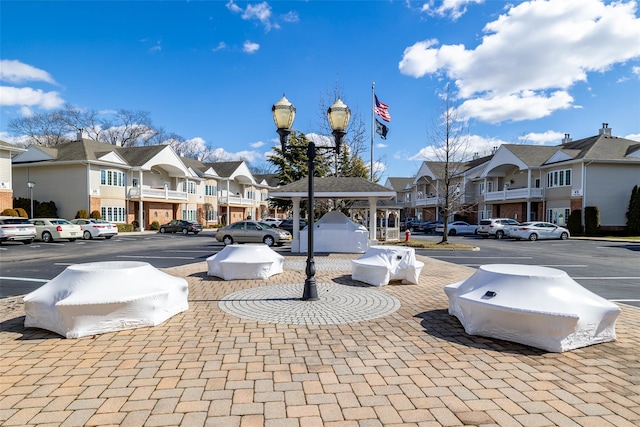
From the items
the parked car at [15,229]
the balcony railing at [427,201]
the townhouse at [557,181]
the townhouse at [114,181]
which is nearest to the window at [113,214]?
the townhouse at [114,181]

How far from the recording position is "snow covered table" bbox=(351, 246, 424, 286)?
8336mm

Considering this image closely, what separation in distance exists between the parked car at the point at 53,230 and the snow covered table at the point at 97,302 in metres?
20.8

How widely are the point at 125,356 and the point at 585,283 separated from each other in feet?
36.4

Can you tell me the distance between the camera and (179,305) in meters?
5.89

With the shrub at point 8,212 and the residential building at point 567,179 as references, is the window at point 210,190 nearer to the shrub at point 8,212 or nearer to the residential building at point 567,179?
the shrub at point 8,212

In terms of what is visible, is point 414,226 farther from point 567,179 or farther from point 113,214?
point 113,214

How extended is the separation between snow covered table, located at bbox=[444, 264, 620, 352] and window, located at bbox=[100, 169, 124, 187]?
3588 centimetres

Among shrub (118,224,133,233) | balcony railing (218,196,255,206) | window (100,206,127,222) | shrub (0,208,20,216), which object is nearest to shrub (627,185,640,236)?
balcony railing (218,196,255,206)

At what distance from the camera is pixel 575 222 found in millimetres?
30344

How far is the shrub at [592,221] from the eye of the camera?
29.5 meters

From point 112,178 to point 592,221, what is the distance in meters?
43.5

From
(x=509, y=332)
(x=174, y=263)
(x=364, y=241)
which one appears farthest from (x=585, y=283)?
(x=174, y=263)

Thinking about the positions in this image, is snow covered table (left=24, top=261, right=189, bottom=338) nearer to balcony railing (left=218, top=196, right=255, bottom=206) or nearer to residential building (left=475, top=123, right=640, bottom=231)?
residential building (left=475, top=123, right=640, bottom=231)

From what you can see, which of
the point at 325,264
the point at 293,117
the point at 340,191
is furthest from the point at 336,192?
the point at 293,117
